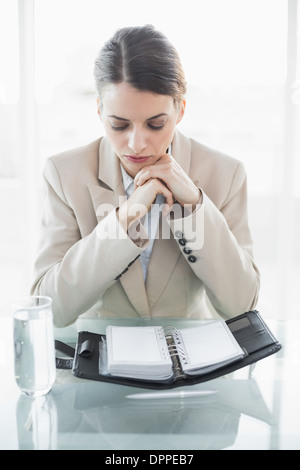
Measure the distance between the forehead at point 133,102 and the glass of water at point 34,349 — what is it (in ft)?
2.02

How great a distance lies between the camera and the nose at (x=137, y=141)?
4.34ft

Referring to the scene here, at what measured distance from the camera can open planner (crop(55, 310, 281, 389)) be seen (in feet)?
2.98

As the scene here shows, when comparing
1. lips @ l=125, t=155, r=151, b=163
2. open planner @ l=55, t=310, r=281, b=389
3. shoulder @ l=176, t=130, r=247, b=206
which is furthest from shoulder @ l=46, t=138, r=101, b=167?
open planner @ l=55, t=310, r=281, b=389

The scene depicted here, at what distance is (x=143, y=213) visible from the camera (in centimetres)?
134

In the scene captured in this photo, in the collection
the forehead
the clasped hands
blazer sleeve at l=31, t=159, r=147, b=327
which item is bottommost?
blazer sleeve at l=31, t=159, r=147, b=327

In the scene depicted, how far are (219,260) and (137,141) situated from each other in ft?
1.32

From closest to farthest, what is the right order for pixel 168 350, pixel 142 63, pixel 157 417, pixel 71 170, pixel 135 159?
pixel 157 417
pixel 168 350
pixel 142 63
pixel 135 159
pixel 71 170

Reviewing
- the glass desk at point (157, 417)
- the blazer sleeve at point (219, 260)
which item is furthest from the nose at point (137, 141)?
the glass desk at point (157, 417)

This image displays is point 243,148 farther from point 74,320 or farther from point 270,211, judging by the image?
point 74,320

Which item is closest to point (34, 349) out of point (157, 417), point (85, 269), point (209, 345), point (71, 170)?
point (157, 417)

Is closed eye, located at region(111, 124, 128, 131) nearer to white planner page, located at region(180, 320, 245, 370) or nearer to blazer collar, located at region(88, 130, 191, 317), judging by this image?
blazer collar, located at region(88, 130, 191, 317)

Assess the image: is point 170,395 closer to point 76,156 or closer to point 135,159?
point 135,159

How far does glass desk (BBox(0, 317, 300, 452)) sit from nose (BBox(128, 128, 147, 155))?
0.64 meters
